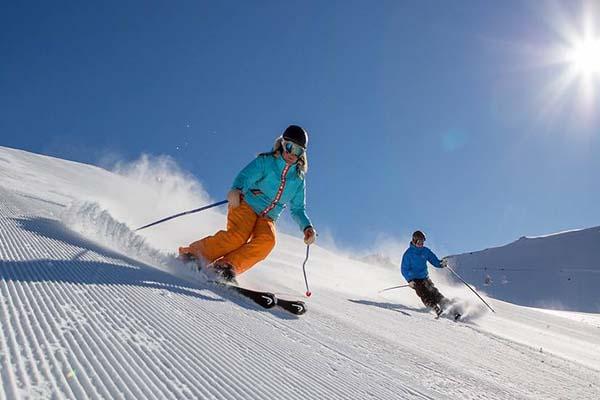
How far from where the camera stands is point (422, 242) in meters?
9.01

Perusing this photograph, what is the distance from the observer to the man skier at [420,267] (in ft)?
26.9

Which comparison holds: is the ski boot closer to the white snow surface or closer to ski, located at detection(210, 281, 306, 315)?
the white snow surface

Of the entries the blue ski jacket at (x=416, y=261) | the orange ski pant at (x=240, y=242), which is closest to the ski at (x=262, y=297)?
the orange ski pant at (x=240, y=242)

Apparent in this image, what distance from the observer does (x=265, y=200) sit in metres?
4.96

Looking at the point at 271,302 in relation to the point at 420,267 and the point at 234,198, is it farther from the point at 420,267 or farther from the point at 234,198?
the point at 420,267

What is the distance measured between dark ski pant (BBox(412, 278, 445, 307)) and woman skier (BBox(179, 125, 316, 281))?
3992 mm

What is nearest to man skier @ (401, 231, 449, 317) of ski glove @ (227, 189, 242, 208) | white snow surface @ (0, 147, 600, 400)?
white snow surface @ (0, 147, 600, 400)

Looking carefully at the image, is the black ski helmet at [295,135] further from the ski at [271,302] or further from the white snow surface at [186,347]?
the ski at [271,302]

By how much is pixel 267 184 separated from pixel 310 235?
2.45 feet

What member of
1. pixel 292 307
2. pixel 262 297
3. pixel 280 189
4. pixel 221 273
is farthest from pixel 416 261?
pixel 262 297

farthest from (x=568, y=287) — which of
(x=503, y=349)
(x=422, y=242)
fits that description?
(x=503, y=349)

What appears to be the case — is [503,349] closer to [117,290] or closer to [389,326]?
[389,326]

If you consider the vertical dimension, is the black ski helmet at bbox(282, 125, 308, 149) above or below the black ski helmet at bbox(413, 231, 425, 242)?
below

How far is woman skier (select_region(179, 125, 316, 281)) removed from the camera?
451 cm
